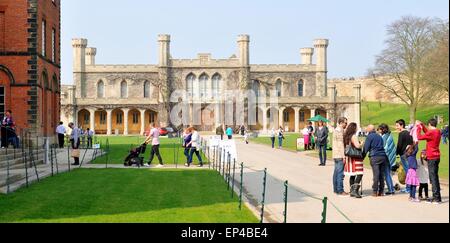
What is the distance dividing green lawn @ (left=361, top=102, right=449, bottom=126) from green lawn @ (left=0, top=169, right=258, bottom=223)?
206 feet

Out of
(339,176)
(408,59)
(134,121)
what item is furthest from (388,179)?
(134,121)

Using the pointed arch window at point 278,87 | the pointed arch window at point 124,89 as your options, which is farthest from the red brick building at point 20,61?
the pointed arch window at point 278,87

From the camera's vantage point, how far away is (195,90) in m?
81.7

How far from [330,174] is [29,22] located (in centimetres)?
1371

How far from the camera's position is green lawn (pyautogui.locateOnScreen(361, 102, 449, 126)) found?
79.2 meters

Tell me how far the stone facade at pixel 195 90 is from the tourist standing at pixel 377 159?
2434 inches

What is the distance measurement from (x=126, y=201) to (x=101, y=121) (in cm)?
6735

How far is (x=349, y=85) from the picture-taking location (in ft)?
390

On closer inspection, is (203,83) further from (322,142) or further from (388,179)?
(388,179)

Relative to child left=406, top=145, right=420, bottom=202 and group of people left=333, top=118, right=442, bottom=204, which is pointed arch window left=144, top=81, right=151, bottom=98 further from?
child left=406, top=145, right=420, bottom=202

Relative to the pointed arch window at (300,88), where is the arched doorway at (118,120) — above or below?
below

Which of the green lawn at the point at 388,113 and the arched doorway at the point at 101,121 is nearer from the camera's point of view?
the green lawn at the point at 388,113

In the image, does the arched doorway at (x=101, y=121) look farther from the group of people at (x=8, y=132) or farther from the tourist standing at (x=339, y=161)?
the tourist standing at (x=339, y=161)

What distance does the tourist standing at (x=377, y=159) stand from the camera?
49.1 ft
